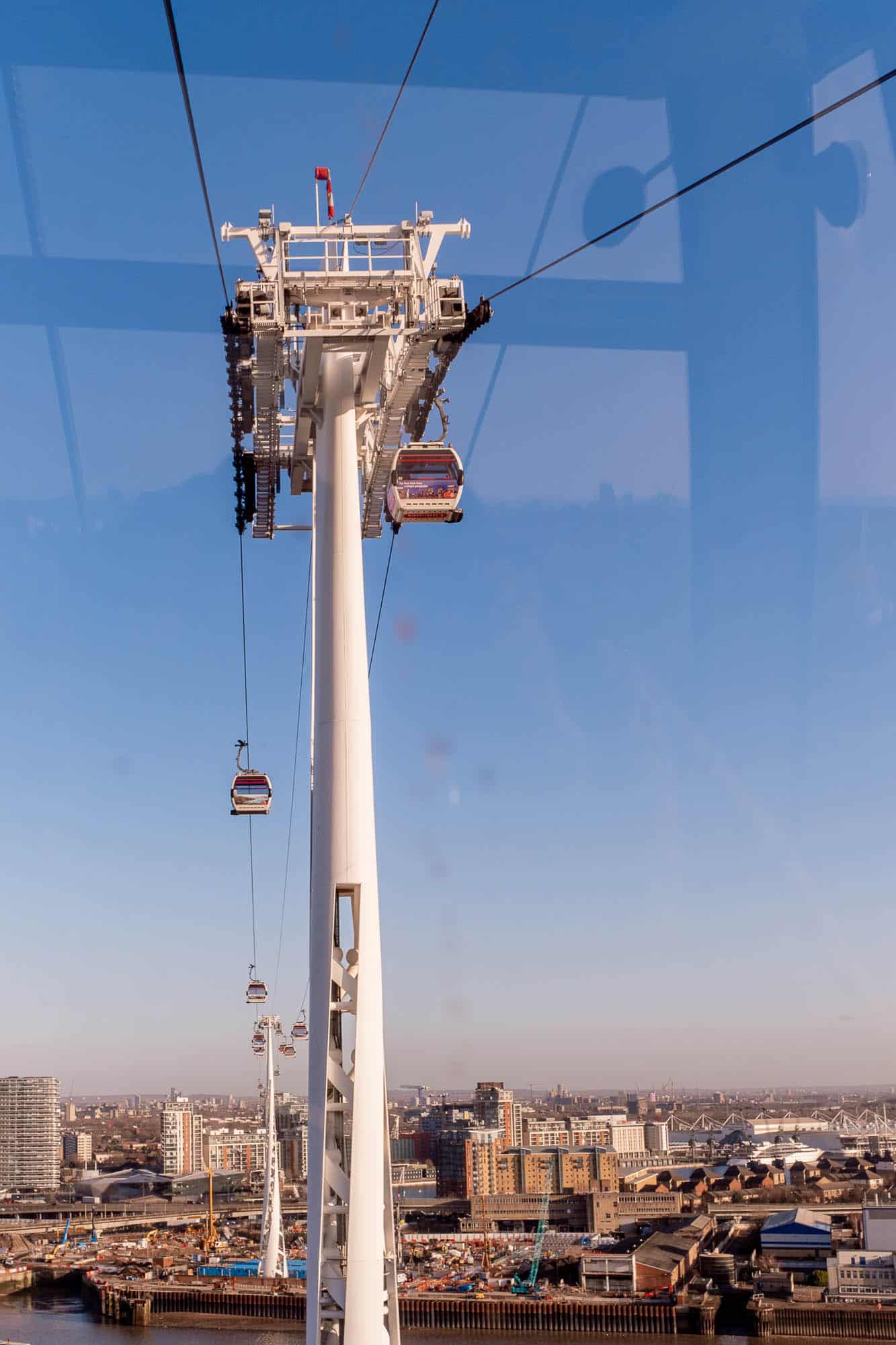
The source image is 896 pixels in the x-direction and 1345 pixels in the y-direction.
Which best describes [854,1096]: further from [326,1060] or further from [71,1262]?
[326,1060]

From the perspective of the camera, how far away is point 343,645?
299cm

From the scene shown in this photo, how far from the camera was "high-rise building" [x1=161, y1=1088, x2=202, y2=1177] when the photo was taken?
161 ft

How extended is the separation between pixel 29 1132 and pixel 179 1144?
5687mm

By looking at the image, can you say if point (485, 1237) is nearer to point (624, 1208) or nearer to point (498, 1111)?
point (624, 1208)

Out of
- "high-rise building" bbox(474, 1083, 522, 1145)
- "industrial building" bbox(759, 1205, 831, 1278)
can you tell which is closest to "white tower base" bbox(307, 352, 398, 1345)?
"industrial building" bbox(759, 1205, 831, 1278)

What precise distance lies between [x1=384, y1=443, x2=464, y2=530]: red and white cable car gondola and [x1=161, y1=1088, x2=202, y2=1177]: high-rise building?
49.5 meters

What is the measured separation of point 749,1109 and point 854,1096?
26.9 feet

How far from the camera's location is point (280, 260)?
3.04m

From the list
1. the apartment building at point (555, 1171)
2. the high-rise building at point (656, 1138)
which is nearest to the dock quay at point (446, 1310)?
the apartment building at point (555, 1171)

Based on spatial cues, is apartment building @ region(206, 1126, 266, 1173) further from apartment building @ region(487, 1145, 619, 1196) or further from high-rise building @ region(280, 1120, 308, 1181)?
apartment building @ region(487, 1145, 619, 1196)

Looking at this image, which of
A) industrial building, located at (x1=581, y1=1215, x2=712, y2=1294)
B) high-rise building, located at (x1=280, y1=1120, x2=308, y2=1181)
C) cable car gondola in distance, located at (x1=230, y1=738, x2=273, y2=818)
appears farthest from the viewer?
high-rise building, located at (x1=280, y1=1120, x2=308, y2=1181)

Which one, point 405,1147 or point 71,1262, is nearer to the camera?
point 71,1262

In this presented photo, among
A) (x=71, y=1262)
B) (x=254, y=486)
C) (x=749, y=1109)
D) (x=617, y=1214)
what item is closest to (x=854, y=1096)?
(x=749, y=1109)

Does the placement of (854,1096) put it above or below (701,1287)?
below
